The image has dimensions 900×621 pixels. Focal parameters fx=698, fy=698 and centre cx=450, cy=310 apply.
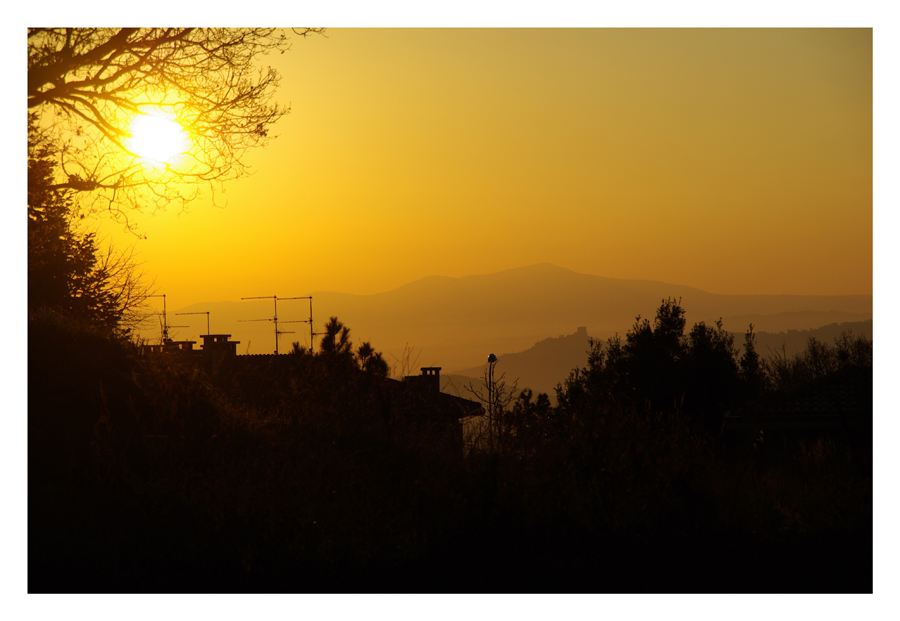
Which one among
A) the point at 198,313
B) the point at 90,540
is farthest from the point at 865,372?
the point at 198,313

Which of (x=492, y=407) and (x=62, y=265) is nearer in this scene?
(x=492, y=407)

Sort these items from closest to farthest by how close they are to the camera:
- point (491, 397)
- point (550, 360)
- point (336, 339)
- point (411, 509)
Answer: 1. point (411, 509)
2. point (491, 397)
3. point (336, 339)
4. point (550, 360)

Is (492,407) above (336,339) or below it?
below

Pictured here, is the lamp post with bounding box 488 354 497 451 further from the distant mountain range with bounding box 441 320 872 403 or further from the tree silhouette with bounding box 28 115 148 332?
the tree silhouette with bounding box 28 115 148 332

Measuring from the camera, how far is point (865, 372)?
54.7 ft

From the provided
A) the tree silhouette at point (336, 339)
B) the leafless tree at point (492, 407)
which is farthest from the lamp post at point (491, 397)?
the tree silhouette at point (336, 339)

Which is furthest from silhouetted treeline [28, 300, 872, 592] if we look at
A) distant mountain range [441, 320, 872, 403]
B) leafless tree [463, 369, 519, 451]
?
distant mountain range [441, 320, 872, 403]

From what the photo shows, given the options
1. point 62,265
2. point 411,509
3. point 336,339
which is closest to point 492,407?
point 411,509

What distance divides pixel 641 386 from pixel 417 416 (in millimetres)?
19625

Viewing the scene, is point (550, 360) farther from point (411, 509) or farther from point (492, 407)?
point (411, 509)

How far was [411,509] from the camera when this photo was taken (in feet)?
23.0

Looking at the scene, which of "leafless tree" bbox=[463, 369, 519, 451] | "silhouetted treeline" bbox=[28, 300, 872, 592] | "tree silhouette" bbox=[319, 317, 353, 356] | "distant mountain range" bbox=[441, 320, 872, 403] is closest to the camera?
"silhouetted treeline" bbox=[28, 300, 872, 592]

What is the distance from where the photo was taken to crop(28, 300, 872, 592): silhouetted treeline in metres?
6.37

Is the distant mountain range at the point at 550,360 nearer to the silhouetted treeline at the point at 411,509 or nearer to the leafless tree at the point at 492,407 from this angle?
the leafless tree at the point at 492,407
